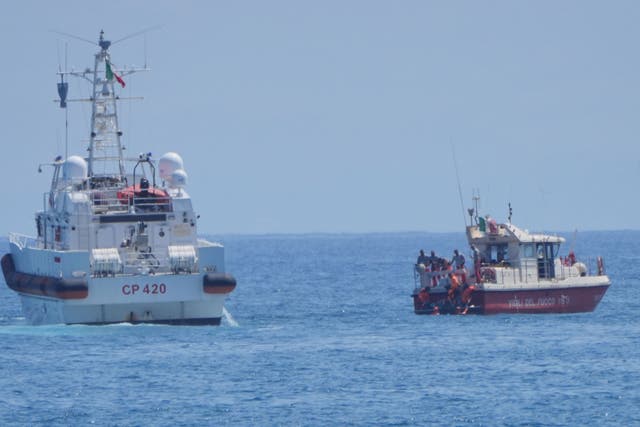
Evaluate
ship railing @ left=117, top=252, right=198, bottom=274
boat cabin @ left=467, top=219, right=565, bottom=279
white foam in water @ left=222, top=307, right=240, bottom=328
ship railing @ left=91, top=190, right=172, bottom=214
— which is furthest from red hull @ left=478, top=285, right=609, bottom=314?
ship railing @ left=91, top=190, right=172, bottom=214

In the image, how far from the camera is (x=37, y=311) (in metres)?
60.6

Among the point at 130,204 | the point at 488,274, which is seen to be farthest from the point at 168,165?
the point at 488,274

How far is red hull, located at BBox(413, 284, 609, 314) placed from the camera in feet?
203

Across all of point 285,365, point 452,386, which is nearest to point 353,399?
point 452,386

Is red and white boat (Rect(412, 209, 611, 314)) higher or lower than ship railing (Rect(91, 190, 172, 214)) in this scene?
lower

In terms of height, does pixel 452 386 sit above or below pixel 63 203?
below

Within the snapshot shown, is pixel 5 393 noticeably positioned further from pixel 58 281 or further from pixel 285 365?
pixel 58 281

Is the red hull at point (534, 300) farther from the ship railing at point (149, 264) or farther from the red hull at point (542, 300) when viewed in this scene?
the ship railing at point (149, 264)

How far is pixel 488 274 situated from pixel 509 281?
0.93 metres

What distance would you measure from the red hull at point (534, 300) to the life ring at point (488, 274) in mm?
732

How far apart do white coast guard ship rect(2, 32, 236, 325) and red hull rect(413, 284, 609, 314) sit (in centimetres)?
1084

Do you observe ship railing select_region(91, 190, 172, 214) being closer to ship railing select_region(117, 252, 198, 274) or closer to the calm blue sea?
ship railing select_region(117, 252, 198, 274)

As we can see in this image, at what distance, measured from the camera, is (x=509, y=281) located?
205 feet

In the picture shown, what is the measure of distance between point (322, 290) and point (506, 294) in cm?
3189
